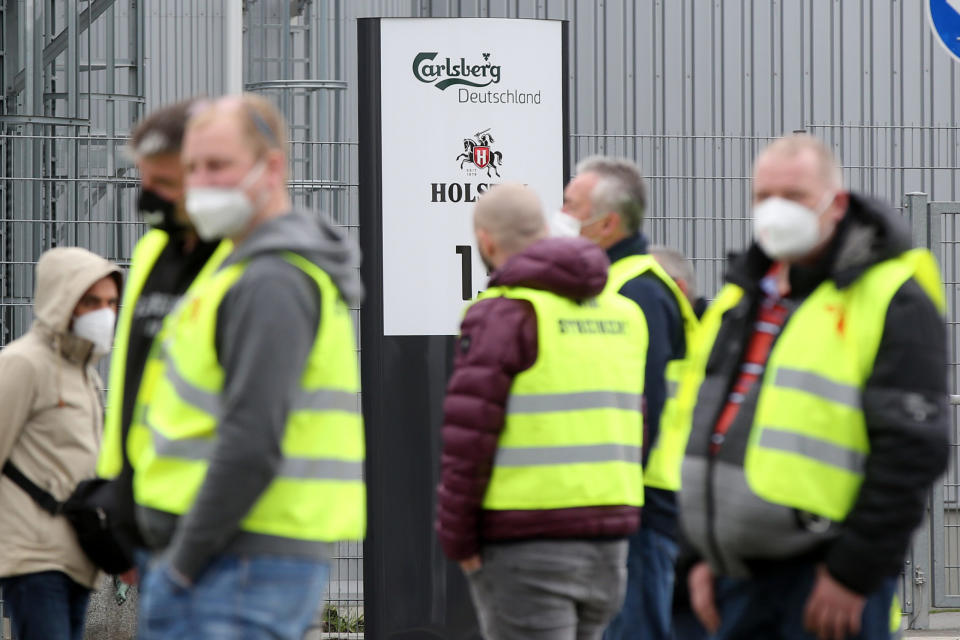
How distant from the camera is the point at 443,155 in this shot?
23.9ft

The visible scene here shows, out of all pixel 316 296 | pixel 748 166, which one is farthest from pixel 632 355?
pixel 748 166

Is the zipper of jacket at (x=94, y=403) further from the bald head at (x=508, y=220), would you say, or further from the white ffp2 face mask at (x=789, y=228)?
the white ffp2 face mask at (x=789, y=228)

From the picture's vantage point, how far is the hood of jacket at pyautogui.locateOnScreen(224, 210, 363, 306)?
130 inches

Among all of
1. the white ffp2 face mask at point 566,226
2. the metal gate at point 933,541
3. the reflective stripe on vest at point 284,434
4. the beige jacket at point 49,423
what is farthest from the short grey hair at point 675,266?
the reflective stripe on vest at point 284,434

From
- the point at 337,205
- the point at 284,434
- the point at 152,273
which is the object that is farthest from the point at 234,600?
the point at 337,205

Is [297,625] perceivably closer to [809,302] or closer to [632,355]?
[809,302]

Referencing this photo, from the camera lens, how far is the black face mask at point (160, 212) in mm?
3666

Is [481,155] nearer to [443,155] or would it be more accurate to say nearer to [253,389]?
[443,155]

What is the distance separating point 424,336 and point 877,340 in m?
3.91

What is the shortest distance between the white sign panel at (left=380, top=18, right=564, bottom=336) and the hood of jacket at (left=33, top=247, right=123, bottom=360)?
2.19 metres

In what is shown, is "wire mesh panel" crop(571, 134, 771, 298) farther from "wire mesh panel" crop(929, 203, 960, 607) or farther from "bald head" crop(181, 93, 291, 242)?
"bald head" crop(181, 93, 291, 242)

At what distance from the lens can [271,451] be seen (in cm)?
320

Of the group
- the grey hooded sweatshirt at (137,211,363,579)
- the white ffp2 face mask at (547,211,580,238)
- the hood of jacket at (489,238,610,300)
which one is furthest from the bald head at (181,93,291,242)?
the white ffp2 face mask at (547,211,580,238)

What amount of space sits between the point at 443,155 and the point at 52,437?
269 cm
